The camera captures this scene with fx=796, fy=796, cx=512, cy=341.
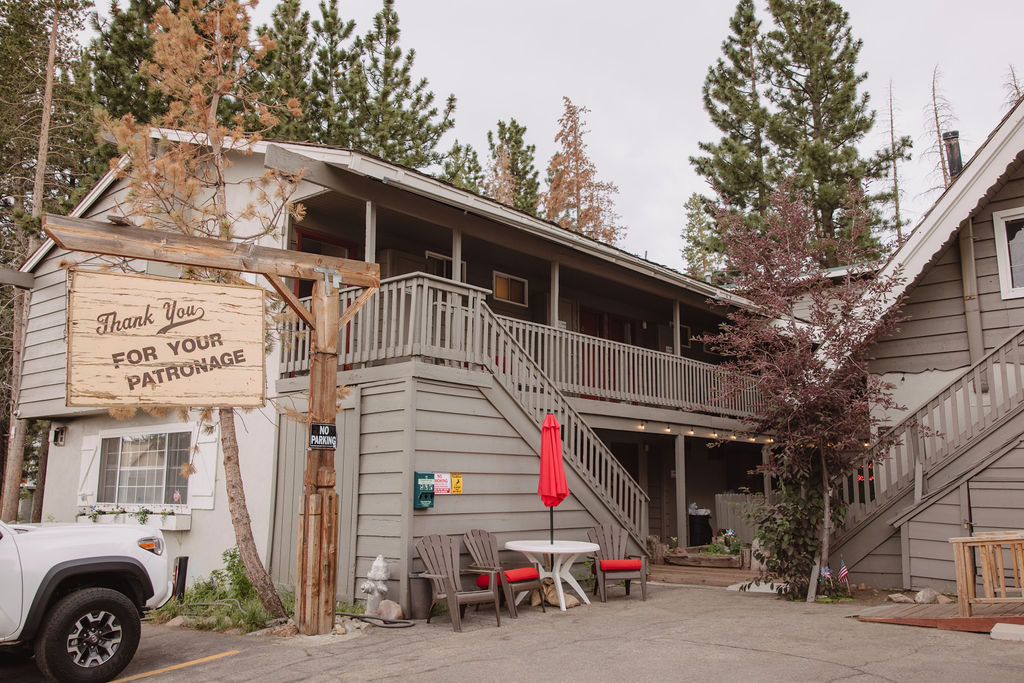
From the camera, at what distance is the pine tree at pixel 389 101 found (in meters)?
22.1

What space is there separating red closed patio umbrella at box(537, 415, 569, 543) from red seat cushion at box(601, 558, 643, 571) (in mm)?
940

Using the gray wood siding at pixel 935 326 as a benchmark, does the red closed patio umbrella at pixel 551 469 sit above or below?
below

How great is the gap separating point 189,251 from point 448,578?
162 inches

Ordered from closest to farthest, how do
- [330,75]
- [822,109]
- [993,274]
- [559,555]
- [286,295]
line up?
[286,295]
[559,555]
[993,274]
[330,75]
[822,109]

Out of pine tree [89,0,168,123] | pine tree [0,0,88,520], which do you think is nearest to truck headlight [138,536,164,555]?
pine tree [0,0,88,520]

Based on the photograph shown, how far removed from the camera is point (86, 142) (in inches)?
838

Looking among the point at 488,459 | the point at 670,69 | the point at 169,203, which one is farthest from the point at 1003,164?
the point at 670,69

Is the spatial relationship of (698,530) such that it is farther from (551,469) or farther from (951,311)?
(551,469)

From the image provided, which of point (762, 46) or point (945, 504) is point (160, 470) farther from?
point (762, 46)

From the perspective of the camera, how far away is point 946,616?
778 cm

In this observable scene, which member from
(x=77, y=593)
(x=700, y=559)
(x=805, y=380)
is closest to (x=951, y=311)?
(x=805, y=380)

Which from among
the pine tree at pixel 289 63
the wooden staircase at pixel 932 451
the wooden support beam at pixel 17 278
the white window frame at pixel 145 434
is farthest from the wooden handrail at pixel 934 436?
the pine tree at pixel 289 63

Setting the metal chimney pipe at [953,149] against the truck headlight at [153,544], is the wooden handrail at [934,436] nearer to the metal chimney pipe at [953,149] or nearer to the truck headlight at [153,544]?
the metal chimney pipe at [953,149]

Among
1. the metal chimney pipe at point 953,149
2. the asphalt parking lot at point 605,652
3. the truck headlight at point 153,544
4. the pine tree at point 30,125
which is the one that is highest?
the pine tree at point 30,125
